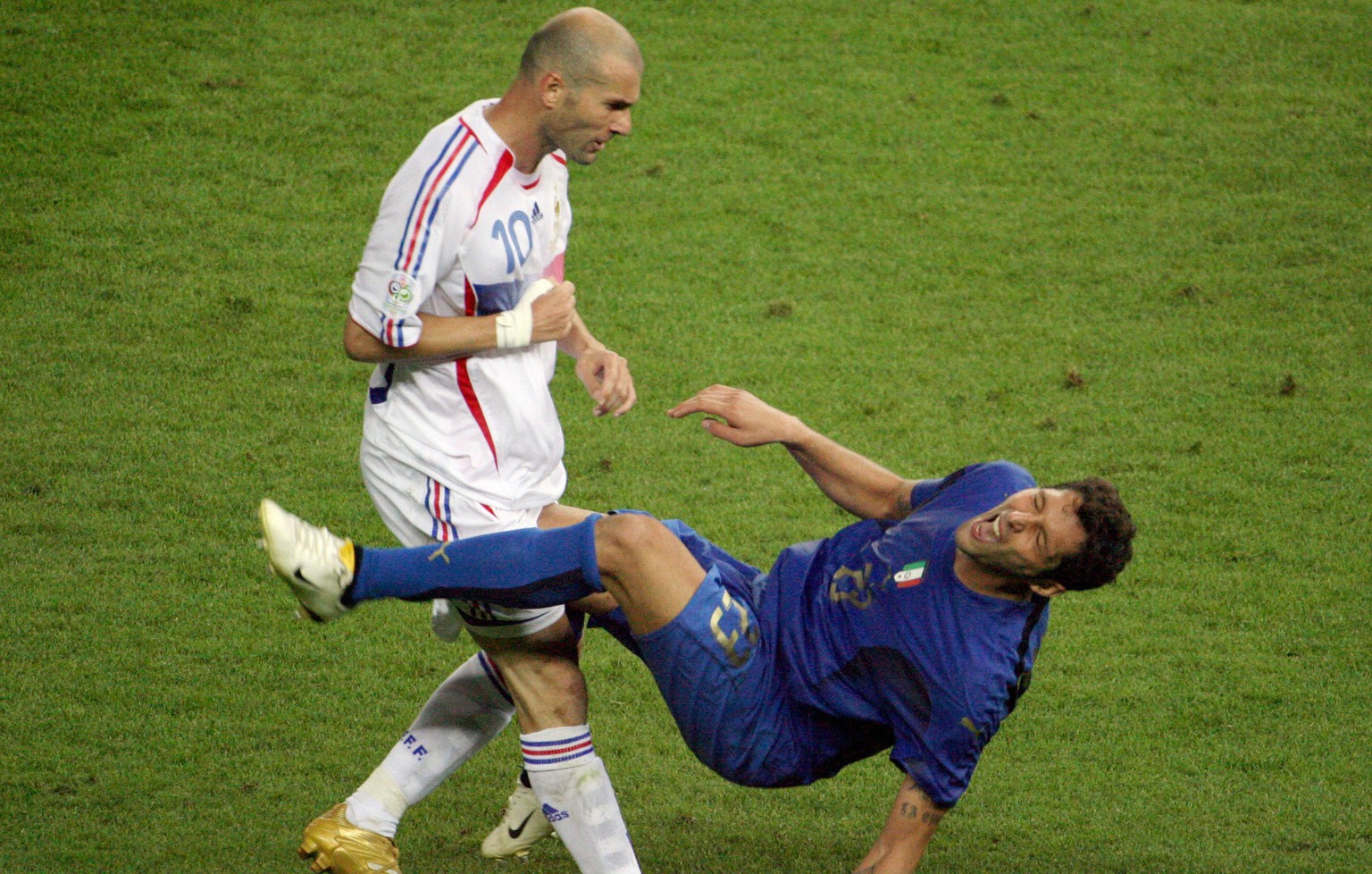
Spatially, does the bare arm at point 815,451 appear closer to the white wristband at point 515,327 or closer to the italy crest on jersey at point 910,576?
the italy crest on jersey at point 910,576

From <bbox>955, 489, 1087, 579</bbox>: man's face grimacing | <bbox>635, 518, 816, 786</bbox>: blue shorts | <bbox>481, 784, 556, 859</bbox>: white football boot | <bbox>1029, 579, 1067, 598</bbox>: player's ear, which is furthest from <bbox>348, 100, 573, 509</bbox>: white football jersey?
<bbox>1029, 579, 1067, 598</bbox>: player's ear

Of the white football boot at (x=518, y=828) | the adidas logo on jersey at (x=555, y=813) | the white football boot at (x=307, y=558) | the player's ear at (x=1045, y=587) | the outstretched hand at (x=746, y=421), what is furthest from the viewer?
the white football boot at (x=518, y=828)

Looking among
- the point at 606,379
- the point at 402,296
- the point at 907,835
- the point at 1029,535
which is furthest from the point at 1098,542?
the point at 402,296

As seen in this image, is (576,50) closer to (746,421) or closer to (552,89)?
(552,89)

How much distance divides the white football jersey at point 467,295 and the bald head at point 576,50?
18 cm

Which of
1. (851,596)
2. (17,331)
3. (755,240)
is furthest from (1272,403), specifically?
(17,331)

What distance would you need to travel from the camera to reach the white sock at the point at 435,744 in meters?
3.53

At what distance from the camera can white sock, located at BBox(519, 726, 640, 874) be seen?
3285mm

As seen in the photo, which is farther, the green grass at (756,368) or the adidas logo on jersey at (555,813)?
the green grass at (756,368)

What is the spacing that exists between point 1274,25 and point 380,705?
7.66m

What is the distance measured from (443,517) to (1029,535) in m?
1.27

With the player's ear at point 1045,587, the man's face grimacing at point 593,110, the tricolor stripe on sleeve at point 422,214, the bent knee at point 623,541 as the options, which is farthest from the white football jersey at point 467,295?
the player's ear at point 1045,587

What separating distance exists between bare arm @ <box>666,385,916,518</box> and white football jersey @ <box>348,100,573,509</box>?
1.32 ft

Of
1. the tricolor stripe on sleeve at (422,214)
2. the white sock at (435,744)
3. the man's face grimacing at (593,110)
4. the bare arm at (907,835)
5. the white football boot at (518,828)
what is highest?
the man's face grimacing at (593,110)
